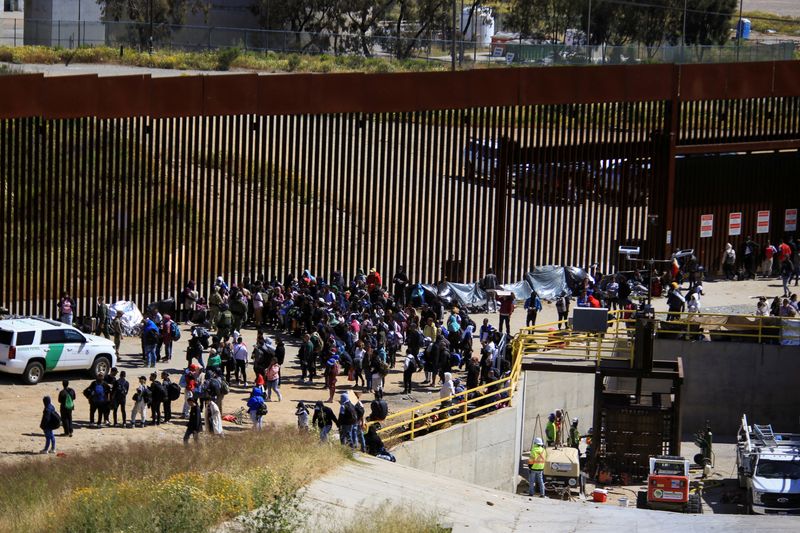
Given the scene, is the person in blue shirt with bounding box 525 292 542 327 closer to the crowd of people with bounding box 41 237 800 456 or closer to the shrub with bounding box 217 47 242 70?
the crowd of people with bounding box 41 237 800 456

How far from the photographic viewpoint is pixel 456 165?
4159cm

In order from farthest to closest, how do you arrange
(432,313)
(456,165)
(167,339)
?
1. (456,165)
2. (432,313)
3. (167,339)

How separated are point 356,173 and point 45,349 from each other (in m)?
12.5

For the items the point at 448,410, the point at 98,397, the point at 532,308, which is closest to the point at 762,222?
the point at 532,308

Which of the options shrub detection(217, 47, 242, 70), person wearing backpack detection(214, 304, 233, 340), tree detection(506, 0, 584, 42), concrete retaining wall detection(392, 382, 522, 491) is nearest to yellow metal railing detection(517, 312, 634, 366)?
concrete retaining wall detection(392, 382, 522, 491)

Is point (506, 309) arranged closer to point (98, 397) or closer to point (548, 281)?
point (548, 281)

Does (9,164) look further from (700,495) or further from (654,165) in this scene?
(654,165)

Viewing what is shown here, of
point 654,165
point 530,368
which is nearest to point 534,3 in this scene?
point 654,165

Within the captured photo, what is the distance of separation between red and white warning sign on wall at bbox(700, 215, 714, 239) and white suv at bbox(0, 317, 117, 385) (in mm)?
22329

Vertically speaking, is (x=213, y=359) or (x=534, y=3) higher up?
(x=534, y=3)

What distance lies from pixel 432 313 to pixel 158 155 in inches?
308

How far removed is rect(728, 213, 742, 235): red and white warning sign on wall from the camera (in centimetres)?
4709

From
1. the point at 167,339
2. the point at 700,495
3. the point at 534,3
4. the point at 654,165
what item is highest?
the point at 534,3

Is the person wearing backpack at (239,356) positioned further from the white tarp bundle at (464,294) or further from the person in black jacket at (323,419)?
A: the white tarp bundle at (464,294)
